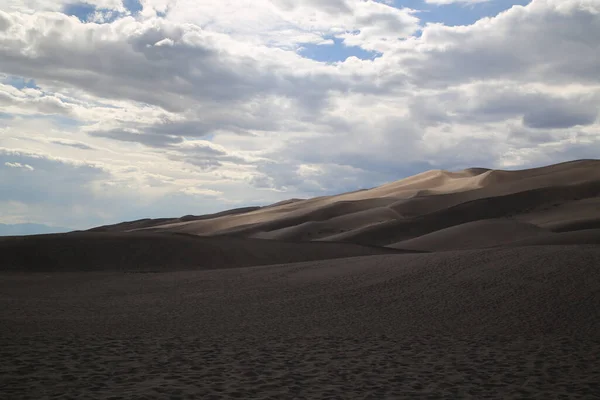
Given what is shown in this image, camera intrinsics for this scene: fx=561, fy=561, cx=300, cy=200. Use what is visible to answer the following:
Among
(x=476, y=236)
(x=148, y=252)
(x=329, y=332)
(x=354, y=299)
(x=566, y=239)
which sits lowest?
(x=329, y=332)

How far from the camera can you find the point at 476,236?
125 ft

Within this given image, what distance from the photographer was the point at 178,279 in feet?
74.2

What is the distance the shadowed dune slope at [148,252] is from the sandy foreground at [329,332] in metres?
6.85

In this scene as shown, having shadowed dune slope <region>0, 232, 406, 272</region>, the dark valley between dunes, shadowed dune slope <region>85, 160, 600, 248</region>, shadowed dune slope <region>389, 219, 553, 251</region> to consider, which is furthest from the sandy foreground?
shadowed dune slope <region>85, 160, 600, 248</region>

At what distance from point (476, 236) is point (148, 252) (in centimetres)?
2152

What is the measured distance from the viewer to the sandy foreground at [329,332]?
7.45 m

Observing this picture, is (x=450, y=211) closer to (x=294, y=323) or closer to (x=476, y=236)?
(x=476, y=236)

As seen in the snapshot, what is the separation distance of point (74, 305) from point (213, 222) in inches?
2406

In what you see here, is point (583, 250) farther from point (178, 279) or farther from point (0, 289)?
point (0, 289)

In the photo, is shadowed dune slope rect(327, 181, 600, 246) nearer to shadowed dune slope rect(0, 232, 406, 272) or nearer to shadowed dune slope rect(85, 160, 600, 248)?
shadowed dune slope rect(85, 160, 600, 248)

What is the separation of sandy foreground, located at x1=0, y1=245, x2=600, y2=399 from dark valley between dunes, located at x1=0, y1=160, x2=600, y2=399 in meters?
0.04

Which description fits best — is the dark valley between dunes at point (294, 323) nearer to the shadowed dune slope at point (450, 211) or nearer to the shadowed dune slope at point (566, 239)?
the shadowed dune slope at point (566, 239)

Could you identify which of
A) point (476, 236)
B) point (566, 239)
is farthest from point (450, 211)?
point (566, 239)

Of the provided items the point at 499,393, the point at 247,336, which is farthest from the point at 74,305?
the point at 499,393
